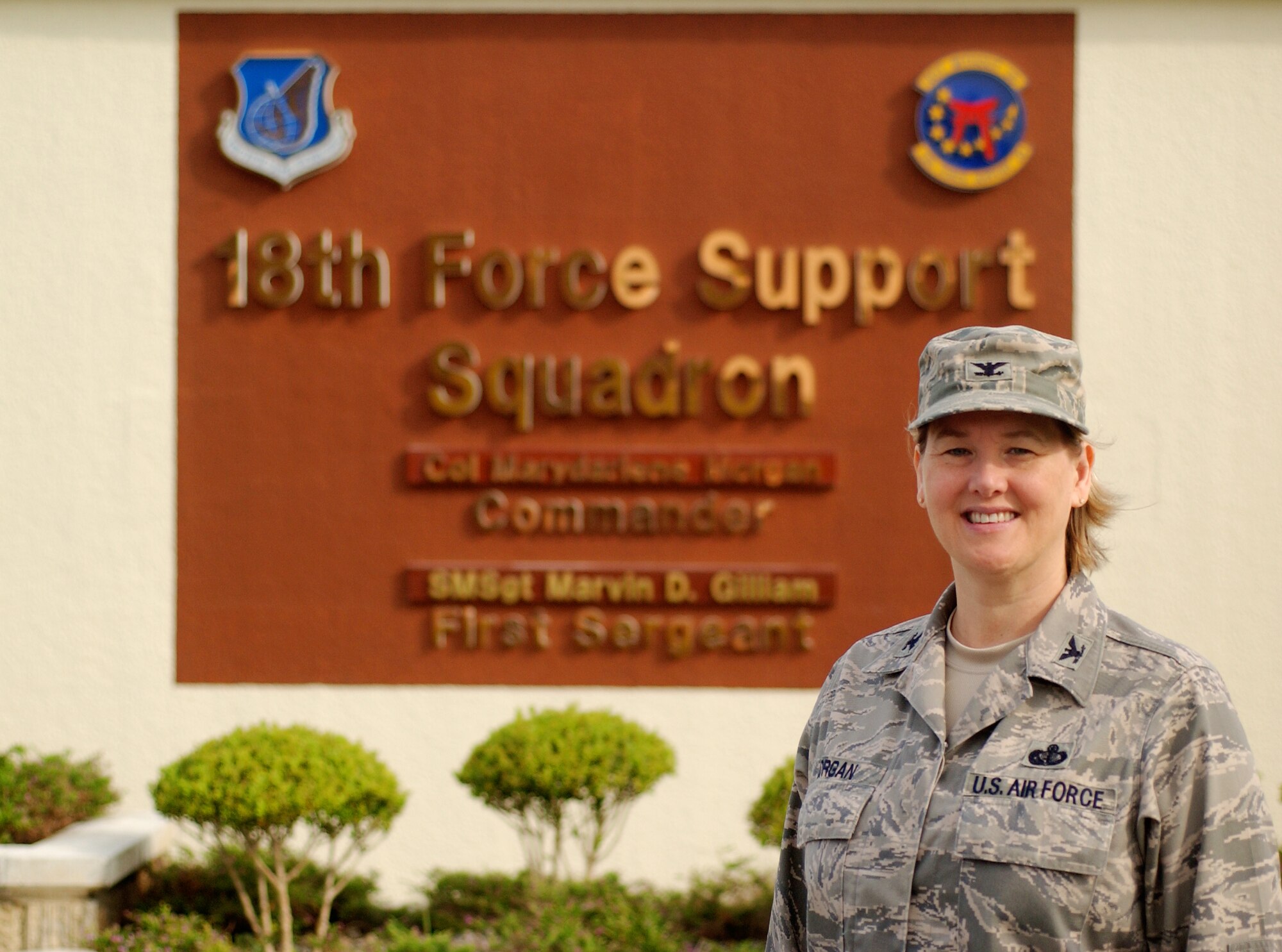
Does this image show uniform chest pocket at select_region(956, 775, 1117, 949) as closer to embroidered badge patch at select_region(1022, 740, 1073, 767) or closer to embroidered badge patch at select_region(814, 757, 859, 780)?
embroidered badge patch at select_region(1022, 740, 1073, 767)

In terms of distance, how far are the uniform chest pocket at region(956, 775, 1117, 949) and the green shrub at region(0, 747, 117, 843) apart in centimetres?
530

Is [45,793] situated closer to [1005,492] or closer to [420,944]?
[420,944]

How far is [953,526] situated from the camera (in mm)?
1977

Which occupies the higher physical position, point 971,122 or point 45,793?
point 971,122

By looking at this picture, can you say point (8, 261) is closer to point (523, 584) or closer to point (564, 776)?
point (523, 584)

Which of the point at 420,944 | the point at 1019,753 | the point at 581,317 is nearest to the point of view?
the point at 1019,753

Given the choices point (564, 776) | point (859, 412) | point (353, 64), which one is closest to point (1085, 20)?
point (859, 412)

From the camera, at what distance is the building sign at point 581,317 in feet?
21.9

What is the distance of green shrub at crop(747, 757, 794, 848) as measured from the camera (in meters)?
5.52

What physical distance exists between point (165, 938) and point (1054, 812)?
15.0 ft

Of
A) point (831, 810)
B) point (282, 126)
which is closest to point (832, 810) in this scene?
point (831, 810)

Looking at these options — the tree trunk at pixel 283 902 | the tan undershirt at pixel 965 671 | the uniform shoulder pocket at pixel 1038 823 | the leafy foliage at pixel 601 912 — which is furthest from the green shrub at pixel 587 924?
the uniform shoulder pocket at pixel 1038 823

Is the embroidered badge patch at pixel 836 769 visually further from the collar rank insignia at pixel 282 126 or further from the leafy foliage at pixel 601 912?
the collar rank insignia at pixel 282 126

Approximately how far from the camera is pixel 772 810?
5.60 metres
